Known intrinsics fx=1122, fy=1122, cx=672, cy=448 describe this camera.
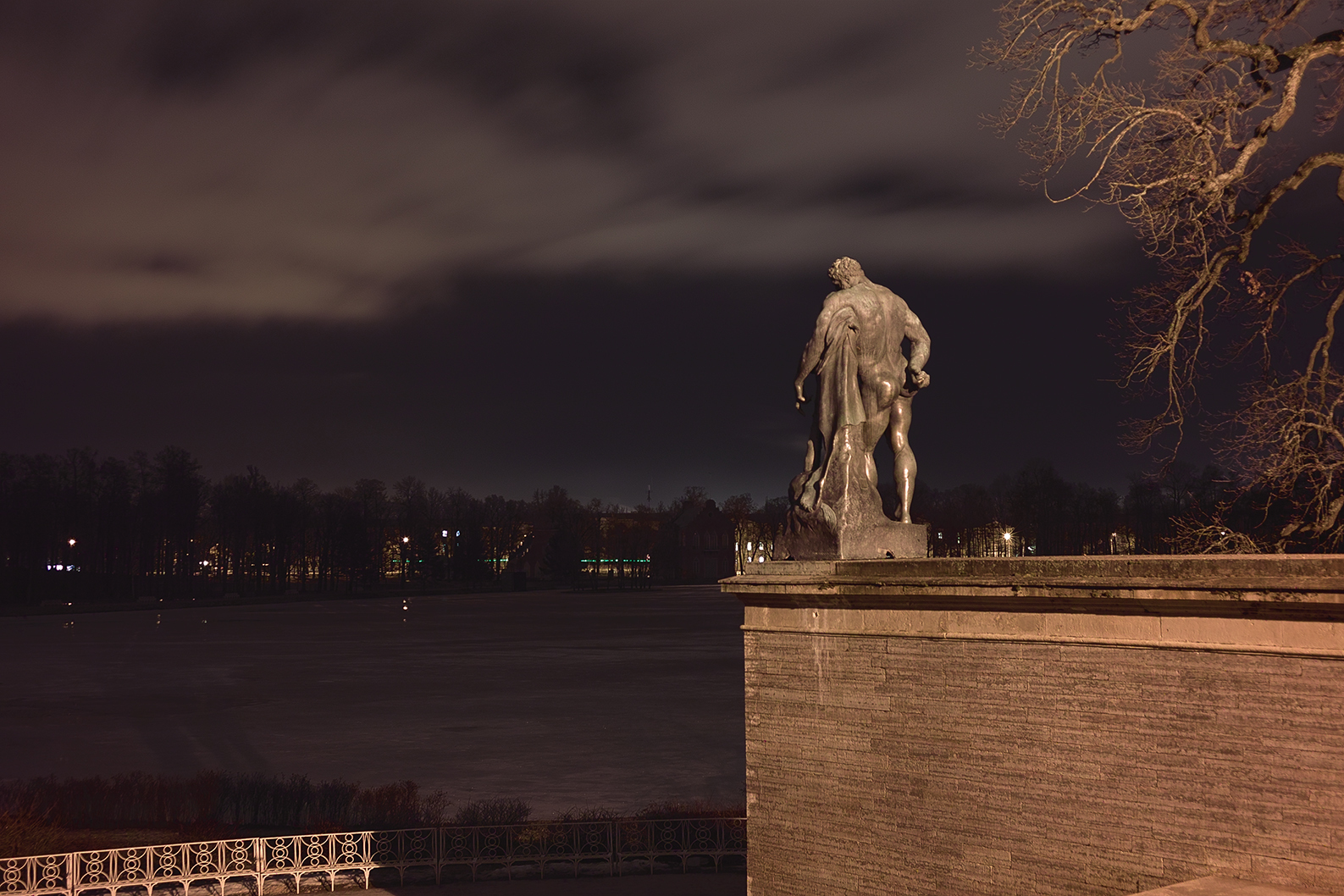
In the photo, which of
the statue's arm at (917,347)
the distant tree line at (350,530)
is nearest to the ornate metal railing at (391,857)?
the statue's arm at (917,347)

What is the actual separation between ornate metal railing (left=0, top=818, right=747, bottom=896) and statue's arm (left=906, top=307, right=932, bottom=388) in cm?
992

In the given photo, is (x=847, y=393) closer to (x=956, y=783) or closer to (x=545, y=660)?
(x=956, y=783)

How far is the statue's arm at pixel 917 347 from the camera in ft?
36.2

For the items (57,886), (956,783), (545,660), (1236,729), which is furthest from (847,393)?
(545,660)

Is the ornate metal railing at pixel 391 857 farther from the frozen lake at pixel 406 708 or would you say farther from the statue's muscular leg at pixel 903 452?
the statue's muscular leg at pixel 903 452

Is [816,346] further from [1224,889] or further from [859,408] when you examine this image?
[1224,889]

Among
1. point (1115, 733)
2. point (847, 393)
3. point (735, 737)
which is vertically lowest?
point (735, 737)

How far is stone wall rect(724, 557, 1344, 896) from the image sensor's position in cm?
687

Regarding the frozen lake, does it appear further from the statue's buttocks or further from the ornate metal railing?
the statue's buttocks

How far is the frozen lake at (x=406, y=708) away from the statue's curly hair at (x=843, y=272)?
1287cm

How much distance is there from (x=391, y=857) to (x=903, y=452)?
1184 centimetres

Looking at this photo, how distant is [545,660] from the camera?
4519 centimetres

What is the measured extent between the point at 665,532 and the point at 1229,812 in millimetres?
156531

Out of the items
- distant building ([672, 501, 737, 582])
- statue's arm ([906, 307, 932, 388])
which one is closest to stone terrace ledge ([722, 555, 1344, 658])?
statue's arm ([906, 307, 932, 388])
